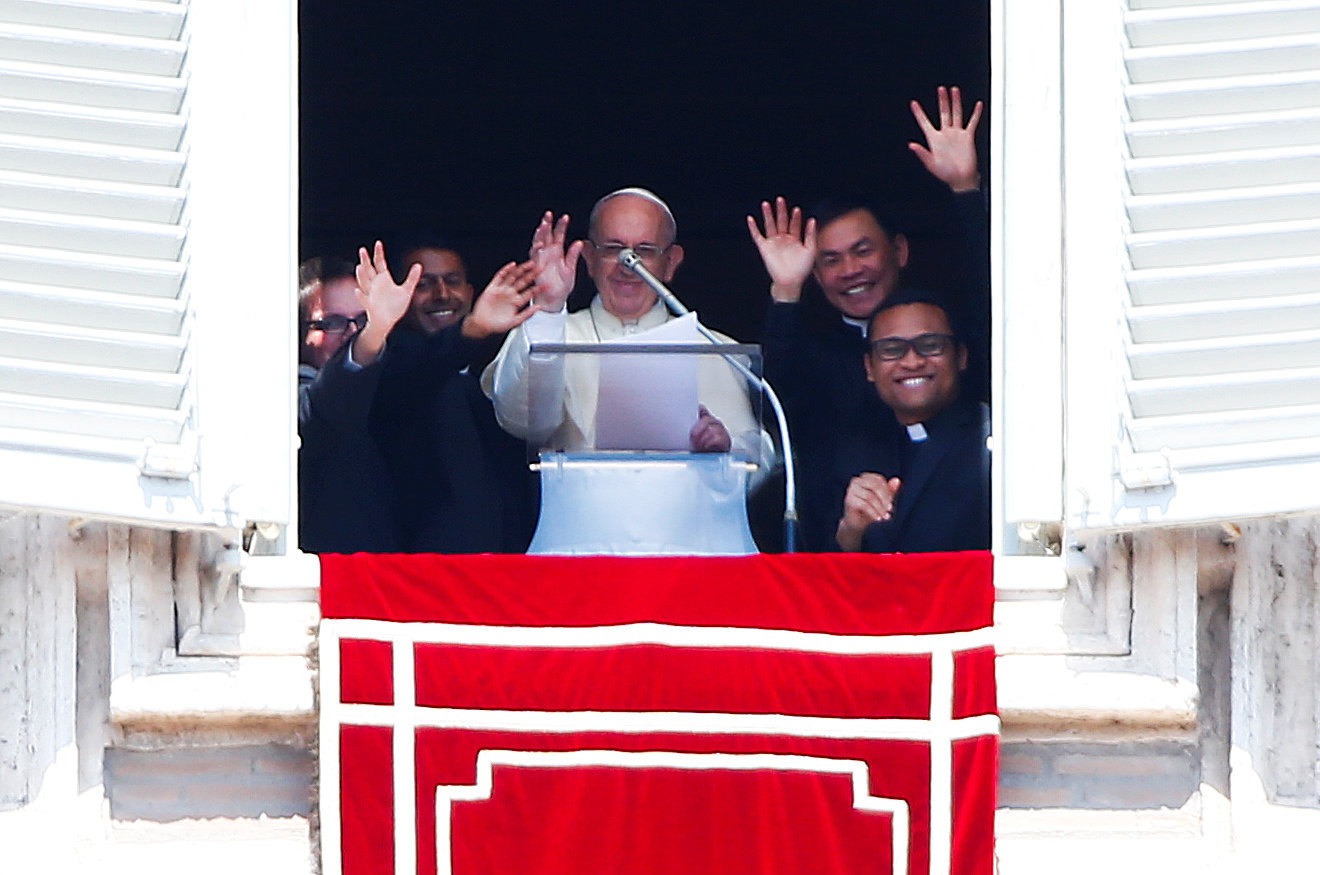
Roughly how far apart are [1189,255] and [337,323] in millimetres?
2247

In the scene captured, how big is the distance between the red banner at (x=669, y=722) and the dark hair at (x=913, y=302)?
1.48 metres

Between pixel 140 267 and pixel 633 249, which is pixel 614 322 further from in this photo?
pixel 140 267

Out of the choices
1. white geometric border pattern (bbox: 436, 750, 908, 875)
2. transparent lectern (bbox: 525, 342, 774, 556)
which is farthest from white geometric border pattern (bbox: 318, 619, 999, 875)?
transparent lectern (bbox: 525, 342, 774, 556)

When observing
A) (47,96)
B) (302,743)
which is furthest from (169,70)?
(302,743)

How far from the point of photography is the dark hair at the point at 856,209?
658 centimetres

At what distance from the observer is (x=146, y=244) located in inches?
190

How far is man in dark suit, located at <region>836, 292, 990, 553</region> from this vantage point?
5809 mm

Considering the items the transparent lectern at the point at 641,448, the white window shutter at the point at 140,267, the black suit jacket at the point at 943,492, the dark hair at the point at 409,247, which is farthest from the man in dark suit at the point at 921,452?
the white window shutter at the point at 140,267

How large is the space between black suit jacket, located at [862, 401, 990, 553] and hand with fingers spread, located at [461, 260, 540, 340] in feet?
2.82

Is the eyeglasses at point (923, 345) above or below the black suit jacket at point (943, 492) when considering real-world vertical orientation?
above

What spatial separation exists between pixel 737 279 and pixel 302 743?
2815 mm

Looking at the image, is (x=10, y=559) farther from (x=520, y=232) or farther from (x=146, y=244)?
Answer: (x=520, y=232)

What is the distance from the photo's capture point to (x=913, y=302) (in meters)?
6.23

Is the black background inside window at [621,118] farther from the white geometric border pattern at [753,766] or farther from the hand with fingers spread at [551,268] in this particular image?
the white geometric border pattern at [753,766]
